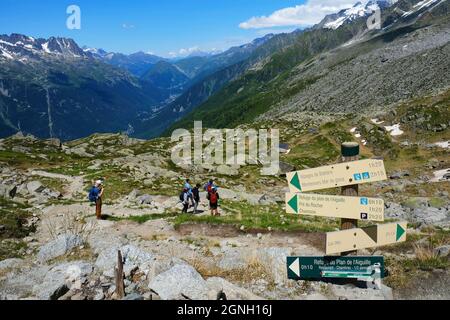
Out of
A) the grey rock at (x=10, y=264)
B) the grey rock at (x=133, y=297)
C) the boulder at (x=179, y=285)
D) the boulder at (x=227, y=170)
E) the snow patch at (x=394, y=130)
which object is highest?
the snow patch at (x=394, y=130)

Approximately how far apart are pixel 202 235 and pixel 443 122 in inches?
2567

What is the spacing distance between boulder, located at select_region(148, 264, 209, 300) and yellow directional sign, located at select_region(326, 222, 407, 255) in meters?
4.11

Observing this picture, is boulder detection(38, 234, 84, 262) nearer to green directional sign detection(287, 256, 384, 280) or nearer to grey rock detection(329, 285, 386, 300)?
green directional sign detection(287, 256, 384, 280)

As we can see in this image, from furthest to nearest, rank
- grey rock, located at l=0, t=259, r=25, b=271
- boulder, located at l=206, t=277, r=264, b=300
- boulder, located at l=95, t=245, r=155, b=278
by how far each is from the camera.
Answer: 1. grey rock, located at l=0, t=259, r=25, b=271
2. boulder, located at l=95, t=245, r=155, b=278
3. boulder, located at l=206, t=277, r=264, b=300

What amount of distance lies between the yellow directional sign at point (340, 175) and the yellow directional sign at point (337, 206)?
33cm

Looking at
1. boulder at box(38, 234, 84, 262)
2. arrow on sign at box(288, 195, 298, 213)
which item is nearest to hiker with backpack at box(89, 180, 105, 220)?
→ boulder at box(38, 234, 84, 262)

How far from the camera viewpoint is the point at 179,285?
1309cm

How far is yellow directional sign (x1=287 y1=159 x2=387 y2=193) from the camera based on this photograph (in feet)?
40.7

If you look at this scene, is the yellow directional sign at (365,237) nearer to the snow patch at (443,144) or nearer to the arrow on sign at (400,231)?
the arrow on sign at (400,231)

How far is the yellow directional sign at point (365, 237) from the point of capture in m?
12.9

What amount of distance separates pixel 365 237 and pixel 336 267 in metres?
1.34

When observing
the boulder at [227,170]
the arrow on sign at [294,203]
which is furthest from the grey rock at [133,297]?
the boulder at [227,170]
